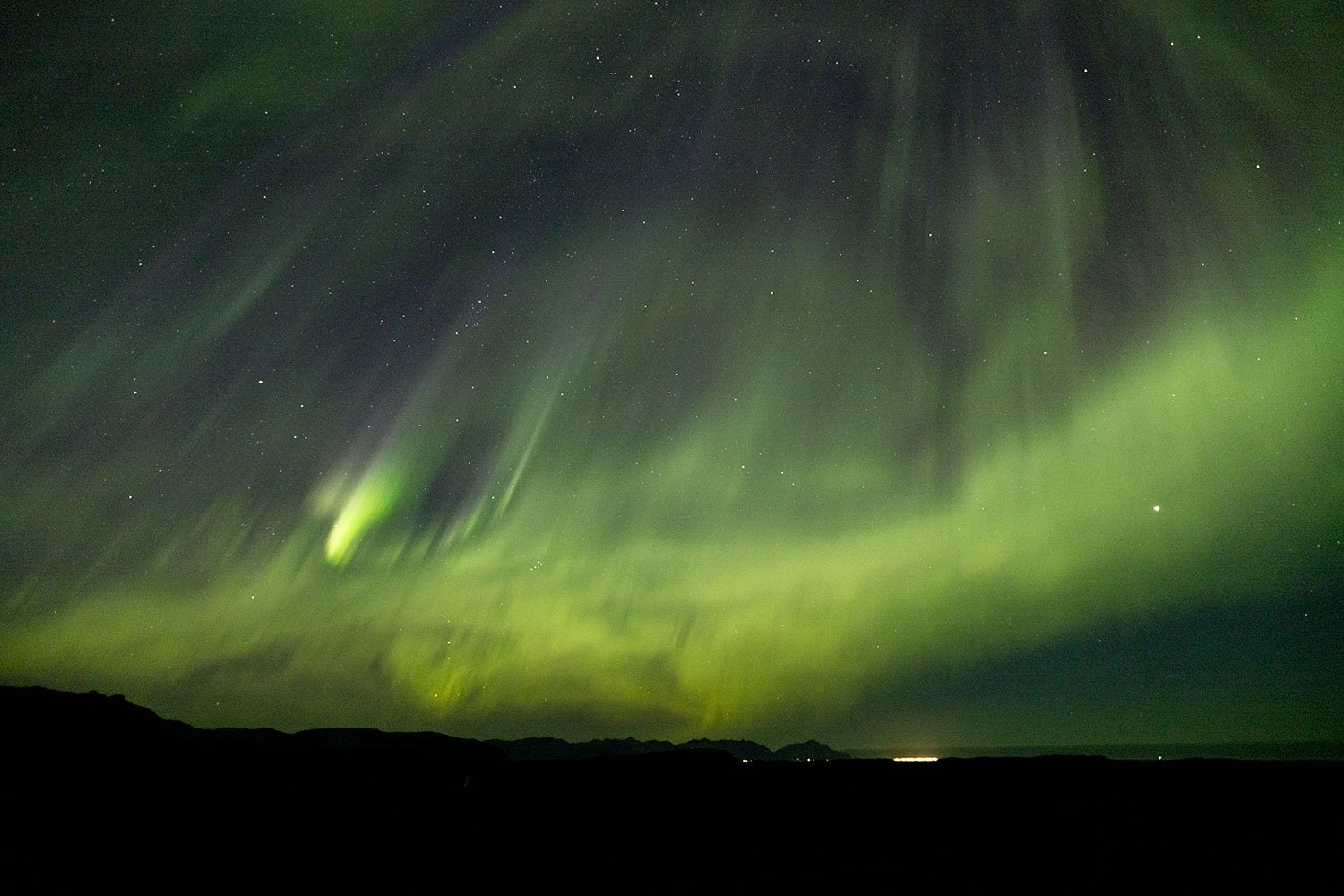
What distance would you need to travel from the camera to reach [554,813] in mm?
25156

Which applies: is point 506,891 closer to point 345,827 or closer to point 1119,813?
point 345,827

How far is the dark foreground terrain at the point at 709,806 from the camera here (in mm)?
20578

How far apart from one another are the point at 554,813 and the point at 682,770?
475 inches

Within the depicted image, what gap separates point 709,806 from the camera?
26781 mm

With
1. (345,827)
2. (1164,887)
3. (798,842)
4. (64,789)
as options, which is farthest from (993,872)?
(64,789)

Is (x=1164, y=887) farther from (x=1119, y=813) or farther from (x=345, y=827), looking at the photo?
(x=345, y=827)

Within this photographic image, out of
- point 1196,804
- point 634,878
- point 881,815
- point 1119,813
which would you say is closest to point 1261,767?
point 1196,804

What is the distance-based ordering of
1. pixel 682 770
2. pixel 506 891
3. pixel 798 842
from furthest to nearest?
pixel 682 770 < pixel 798 842 < pixel 506 891

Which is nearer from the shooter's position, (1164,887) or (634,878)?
(1164,887)

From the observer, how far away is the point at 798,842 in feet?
68.1

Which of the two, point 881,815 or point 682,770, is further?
point 682,770

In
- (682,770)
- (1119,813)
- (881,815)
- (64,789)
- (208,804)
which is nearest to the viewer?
(1119,813)

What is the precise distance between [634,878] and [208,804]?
694 inches

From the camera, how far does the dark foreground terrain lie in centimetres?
2058
